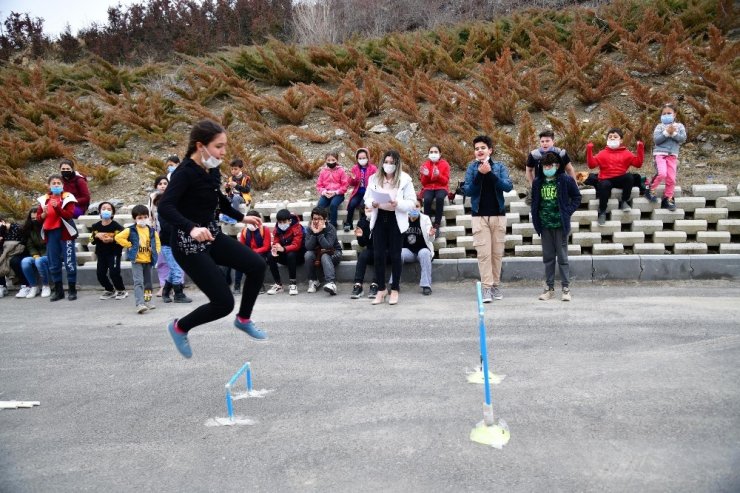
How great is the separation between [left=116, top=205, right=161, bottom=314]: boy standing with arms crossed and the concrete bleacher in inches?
122

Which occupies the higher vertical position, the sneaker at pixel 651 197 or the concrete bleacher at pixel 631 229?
the sneaker at pixel 651 197

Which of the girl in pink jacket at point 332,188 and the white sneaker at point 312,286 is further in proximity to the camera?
the girl in pink jacket at point 332,188

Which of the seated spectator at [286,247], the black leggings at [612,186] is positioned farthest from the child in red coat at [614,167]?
the seated spectator at [286,247]

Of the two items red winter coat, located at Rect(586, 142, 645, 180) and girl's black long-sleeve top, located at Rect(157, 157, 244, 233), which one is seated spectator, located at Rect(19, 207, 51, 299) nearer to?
girl's black long-sleeve top, located at Rect(157, 157, 244, 233)

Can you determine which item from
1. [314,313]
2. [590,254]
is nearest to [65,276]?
[314,313]

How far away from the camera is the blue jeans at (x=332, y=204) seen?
1130 cm

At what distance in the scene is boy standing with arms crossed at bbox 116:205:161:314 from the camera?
33.3 ft

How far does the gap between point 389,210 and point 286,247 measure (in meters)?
2.17

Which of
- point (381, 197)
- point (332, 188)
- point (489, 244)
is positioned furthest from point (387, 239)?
point (332, 188)

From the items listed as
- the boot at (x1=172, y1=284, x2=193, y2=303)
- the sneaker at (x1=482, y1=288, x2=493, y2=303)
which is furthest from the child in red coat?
the boot at (x1=172, y1=284, x2=193, y2=303)

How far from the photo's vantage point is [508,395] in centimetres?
558

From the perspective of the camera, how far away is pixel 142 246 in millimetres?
10273

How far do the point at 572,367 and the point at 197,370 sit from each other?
379cm

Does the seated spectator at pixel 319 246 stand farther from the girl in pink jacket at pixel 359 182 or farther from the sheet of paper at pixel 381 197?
the sheet of paper at pixel 381 197
